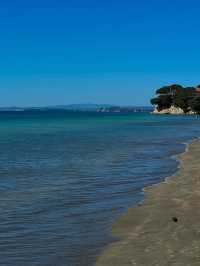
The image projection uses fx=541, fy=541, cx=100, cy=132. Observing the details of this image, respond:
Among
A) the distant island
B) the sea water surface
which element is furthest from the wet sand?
the distant island

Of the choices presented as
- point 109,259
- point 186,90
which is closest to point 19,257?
point 109,259

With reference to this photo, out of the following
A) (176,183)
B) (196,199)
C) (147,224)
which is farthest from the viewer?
(176,183)

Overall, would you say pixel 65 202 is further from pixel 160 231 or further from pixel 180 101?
pixel 180 101

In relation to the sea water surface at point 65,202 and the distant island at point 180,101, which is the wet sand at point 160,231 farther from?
the distant island at point 180,101

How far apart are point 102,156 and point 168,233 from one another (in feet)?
64.6

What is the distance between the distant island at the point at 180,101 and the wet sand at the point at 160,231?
15323cm

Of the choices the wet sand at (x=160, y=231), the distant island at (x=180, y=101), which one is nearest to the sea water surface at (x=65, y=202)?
the wet sand at (x=160, y=231)

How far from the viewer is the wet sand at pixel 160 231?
9.05 meters

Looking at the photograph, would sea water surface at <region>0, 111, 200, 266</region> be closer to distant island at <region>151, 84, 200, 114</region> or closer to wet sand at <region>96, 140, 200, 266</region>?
wet sand at <region>96, 140, 200, 266</region>

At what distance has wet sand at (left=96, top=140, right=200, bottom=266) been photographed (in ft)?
29.7

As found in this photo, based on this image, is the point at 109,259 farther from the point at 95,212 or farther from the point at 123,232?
the point at 95,212

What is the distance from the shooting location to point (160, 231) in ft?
36.2

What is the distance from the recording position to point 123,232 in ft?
37.0

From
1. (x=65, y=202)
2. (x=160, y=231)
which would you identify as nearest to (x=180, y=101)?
(x=65, y=202)
